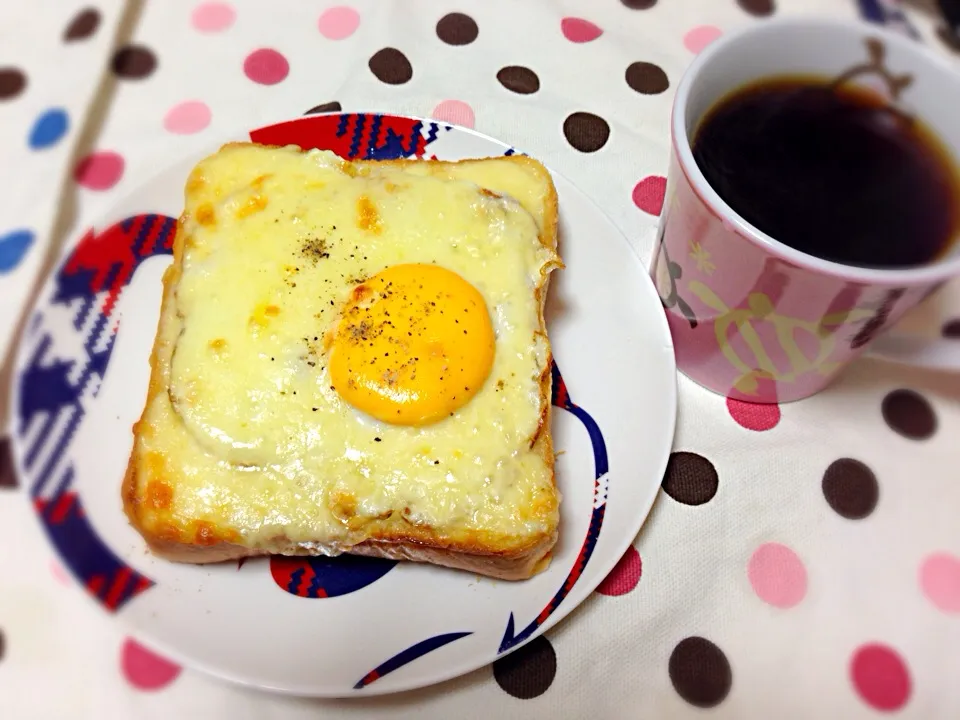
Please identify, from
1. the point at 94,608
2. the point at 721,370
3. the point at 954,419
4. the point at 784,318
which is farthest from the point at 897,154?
the point at 94,608

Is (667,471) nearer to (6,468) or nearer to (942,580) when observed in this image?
(942,580)

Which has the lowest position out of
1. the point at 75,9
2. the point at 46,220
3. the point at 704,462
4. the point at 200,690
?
the point at 704,462

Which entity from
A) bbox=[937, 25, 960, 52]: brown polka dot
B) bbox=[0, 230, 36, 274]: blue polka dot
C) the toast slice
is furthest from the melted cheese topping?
bbox=[937, 25, 960, 52]: brown polka dot

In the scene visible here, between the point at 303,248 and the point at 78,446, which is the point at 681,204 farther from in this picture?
the point at 78,446

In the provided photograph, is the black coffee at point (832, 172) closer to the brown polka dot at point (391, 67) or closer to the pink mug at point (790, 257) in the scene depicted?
the pink mug at point (790, 257)

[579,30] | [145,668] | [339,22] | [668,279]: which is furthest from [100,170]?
[668,279]

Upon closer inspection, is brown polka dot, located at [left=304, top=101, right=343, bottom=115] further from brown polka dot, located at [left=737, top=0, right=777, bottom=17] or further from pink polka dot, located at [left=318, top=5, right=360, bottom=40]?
brown polka dot, located at [left=737, top=0, right=777, bottom=17]
